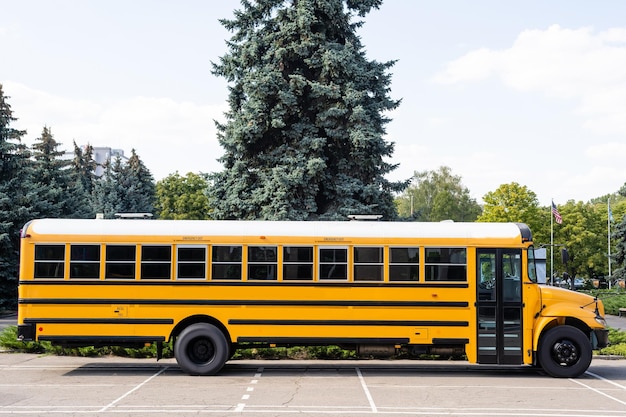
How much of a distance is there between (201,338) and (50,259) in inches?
128

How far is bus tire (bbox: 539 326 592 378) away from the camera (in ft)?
44.1

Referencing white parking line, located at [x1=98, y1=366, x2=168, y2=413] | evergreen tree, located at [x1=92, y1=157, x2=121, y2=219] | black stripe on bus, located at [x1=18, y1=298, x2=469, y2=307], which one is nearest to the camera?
white parking line, located at [x1=98, y1=366, x2=168, y2=413]

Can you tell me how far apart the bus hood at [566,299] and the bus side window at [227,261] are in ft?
19.3

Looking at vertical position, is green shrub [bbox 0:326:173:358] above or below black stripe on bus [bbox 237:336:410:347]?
below

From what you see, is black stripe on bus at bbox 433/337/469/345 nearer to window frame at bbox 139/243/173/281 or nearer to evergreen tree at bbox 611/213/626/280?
window frame at bbox 139/243/173/281

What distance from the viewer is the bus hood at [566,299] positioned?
44.8ft

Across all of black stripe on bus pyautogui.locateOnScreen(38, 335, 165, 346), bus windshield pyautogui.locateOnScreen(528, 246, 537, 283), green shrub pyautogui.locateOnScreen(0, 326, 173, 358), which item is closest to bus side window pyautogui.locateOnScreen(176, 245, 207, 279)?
black stripe on bus pyautogui.locateOnScreen(38, 335, 165, 346)

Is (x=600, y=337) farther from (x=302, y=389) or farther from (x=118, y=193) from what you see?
(x=118, y=193)

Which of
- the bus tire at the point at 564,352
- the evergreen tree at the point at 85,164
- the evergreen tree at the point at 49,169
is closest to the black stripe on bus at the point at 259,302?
the bus tire at the point at 564,352

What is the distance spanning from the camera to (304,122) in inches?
1006

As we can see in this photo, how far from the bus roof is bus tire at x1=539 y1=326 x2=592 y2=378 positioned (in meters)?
1.89

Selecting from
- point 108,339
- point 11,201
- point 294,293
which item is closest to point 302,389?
point 294,293

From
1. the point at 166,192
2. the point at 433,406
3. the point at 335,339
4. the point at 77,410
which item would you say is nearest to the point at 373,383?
the point at 335,339

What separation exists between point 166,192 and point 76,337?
69973mm
